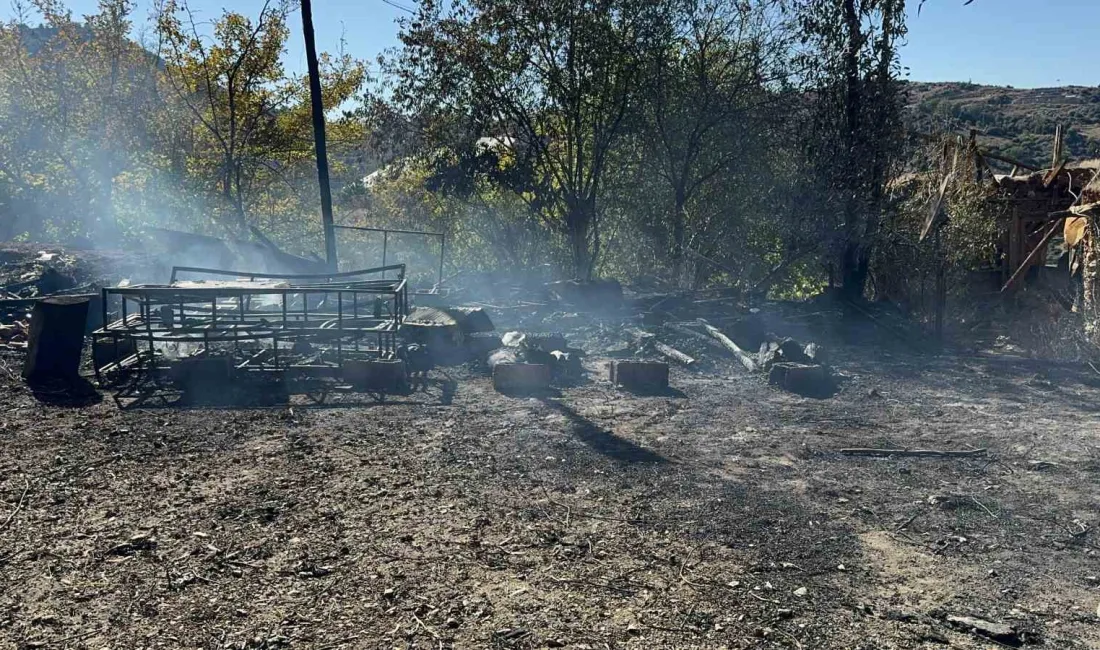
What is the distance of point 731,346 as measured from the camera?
11156mm

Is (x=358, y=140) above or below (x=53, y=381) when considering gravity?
above

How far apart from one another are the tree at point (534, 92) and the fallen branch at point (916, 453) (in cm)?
1146

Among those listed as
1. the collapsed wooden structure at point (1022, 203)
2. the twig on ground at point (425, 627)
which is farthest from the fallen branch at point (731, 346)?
the twig on ground at point (425, 627)

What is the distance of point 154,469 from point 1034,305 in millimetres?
13223

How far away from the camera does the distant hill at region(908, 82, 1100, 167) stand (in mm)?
30703

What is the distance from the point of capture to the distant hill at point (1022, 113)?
30.7m

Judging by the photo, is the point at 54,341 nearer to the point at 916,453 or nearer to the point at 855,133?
the point at 916,453

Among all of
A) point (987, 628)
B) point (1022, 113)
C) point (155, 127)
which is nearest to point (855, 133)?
point (987, 628)

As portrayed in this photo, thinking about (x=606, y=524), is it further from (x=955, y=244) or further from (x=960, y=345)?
(x=955, y=244)

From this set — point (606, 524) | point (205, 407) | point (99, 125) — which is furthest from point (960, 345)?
point (99, 125)

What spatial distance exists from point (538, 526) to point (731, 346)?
6.76 meters

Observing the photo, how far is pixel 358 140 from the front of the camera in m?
24.9

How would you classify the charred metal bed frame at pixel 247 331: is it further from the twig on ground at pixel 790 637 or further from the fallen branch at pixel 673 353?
the twig on ground at pixel 790 637

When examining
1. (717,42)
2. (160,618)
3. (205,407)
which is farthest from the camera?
(717,42)
